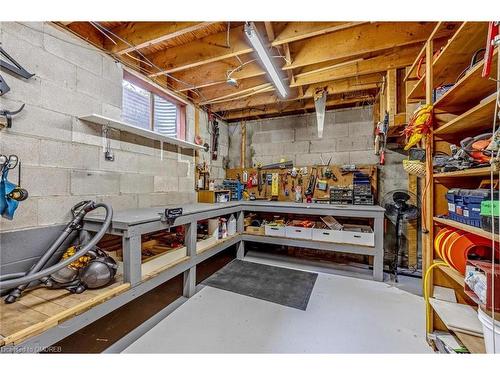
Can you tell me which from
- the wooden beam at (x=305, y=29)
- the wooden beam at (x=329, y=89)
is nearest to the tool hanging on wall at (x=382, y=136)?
the wooden beam at (x=329, y=89)

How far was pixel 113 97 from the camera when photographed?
2.34m

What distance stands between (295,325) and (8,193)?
7.68 ft

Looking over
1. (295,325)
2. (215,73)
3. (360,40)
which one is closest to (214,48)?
(215,73)

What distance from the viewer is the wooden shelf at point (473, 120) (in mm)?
1096

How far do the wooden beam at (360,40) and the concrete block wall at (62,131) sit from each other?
6.86 ft

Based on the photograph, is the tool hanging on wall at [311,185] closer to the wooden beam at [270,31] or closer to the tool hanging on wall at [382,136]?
the tool hanging on wall at [382,136]

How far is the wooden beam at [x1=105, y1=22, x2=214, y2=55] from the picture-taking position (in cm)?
193

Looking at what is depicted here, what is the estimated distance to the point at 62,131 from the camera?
1868 mm

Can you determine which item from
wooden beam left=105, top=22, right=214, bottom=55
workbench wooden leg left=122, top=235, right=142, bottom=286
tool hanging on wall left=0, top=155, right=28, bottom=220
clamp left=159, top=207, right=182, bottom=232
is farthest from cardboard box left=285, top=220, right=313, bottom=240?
tool hanging on wall left=0, top=155, right=28, bottom=220

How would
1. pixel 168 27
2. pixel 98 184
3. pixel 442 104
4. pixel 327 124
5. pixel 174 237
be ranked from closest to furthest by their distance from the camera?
1. pixel 442 104
2. pixel 168 27
3. pixel 98 184
4. pixel 174 237
5. pixel 327 124

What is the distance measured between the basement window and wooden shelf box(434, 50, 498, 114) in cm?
305
